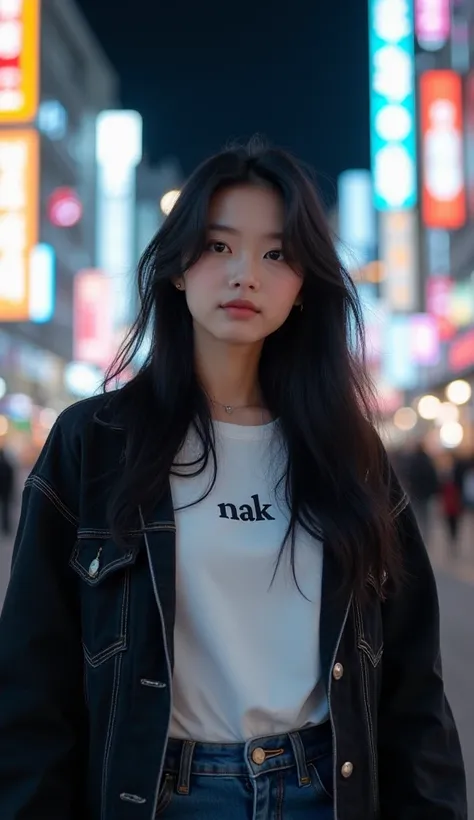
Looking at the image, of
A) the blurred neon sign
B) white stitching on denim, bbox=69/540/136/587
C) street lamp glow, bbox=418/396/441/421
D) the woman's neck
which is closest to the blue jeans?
white stitching on denim, bbox=69/540/136/587

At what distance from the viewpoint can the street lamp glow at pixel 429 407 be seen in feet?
117

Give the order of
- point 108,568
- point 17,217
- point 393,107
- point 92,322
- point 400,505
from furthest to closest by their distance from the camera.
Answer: point 92,322 < point 393,107 < point 17,217 < point 400,505 < point 108,568

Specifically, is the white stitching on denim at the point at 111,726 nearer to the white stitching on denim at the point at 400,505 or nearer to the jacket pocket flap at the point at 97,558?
the jacket pocket flap at the point at 97,558

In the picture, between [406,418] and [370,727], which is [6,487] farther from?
[406,418]

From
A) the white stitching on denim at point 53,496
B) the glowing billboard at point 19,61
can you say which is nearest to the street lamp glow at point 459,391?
the glowing billboard at point 19,61

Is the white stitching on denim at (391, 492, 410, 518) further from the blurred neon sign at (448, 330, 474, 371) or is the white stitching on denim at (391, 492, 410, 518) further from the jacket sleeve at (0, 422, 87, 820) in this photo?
the blurred neon sign at (448, 330, 474, 371)

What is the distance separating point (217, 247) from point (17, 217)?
17577mm

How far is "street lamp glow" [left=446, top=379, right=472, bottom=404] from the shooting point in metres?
29.8

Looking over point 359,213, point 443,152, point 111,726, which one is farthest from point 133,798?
point 359,213

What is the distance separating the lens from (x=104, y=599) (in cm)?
178

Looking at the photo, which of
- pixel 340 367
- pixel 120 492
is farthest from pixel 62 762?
pixel 340 367

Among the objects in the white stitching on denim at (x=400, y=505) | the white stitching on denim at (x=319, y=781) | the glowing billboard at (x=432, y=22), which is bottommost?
the white stitching on denim at (x=319, y=781)

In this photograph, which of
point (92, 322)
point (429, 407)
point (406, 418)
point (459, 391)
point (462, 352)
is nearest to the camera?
point (462, 352)

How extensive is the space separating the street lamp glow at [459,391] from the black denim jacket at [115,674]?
2840 cm
